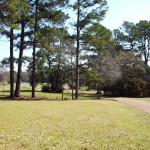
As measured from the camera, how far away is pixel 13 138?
923 cm

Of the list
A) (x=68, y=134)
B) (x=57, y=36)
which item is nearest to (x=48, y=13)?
(x=57, y=36)

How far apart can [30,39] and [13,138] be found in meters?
20.6

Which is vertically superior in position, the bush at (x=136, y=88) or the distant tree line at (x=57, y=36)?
the distant tree line at (x=57, y=36)

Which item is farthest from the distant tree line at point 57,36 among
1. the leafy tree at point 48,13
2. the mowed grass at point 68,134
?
the mowed grass at point 68,134

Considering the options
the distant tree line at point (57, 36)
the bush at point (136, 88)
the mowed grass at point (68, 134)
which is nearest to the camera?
the mowed grass at point (68, 134)

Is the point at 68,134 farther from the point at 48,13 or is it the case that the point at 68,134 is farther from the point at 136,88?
the point at 136,88

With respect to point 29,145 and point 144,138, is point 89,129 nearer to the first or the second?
point 144,138

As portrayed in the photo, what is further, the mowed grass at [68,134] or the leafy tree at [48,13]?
the leafy tree at [48,13]

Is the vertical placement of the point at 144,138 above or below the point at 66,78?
below

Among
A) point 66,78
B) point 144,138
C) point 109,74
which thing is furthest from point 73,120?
point 66,78

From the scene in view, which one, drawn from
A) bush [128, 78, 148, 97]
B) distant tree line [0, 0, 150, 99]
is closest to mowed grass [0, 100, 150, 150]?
distant tree line [0, 0, 150, 99]

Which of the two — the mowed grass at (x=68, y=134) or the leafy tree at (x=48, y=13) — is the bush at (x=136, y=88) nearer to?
the leafy tree at (x=48, y=13)

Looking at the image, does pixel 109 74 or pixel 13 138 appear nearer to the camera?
pixel 13 138

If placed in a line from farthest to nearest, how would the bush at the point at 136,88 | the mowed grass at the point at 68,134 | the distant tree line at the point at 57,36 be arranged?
1. the bush at the point at 136,88
2. the distant tree line at the point at 57,36
3. the mowed grass at the point at 68,134
